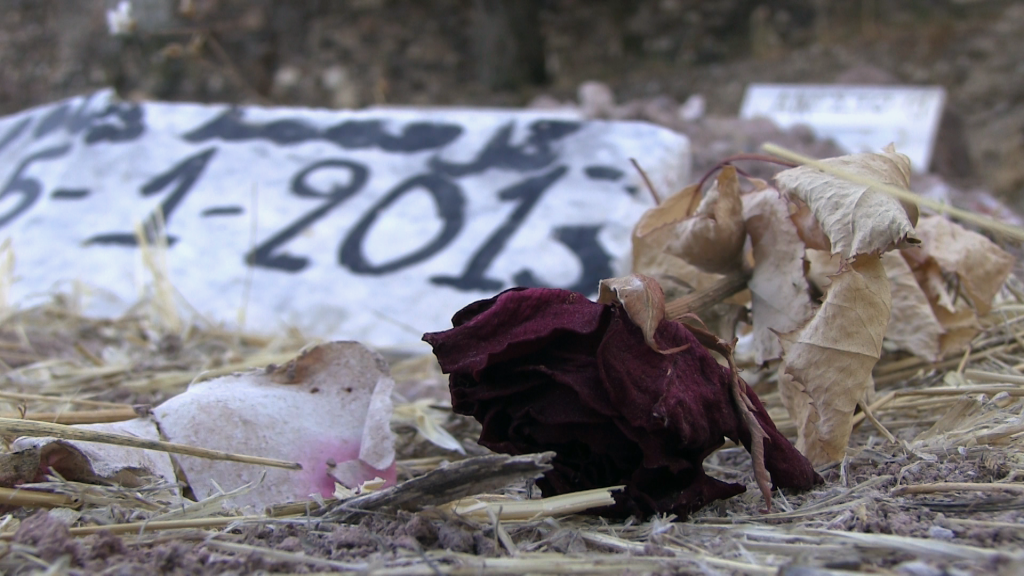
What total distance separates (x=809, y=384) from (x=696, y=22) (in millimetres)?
5656

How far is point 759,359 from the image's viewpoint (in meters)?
1.00

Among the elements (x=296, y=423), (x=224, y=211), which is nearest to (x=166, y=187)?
(x=224, y=211)

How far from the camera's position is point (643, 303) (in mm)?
727

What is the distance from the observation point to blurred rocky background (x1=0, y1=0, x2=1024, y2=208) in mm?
5145

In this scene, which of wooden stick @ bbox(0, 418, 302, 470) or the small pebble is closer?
the small pebble

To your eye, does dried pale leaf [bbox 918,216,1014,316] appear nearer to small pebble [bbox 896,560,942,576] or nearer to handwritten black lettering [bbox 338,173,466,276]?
small pebble [bbox 896,560,942,576]

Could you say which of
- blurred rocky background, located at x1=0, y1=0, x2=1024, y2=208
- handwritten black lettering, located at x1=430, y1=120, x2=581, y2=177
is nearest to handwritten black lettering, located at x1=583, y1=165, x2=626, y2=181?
handwritten black lettering, located at x1=430, y1=120, x2=581, y2=177

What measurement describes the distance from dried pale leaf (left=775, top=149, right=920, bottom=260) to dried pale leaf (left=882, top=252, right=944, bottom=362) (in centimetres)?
26

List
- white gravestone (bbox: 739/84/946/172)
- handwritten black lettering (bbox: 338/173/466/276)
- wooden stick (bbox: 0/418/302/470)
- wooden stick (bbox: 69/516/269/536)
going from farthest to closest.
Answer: white gravestone (bbox: 739/84/946/172), handwritten black lettering (bbox: 338/173/466/276), wooden stick (bbox: 0/418/302/470), wooden stick (bbox: 69/516/269/536)

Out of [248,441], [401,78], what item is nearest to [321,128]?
[248,441]

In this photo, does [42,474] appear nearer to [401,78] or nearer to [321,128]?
[321,128]

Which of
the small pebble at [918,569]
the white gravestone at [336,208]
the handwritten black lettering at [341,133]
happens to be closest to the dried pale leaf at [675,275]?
the small pebble at [918,569]

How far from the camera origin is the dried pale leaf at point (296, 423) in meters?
0.95

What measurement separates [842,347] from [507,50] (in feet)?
17.4
